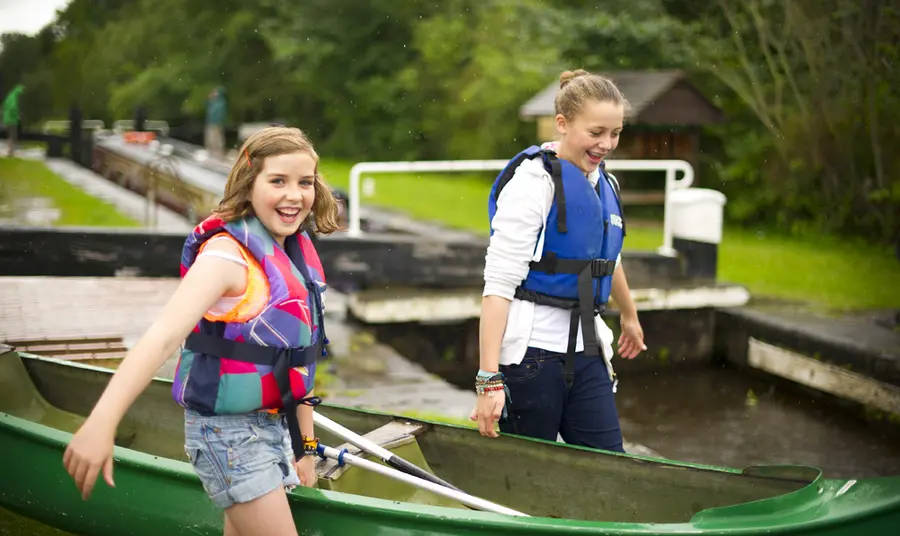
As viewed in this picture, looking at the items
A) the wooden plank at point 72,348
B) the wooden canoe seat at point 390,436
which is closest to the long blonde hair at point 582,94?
the wooden canoe seat at point 390,436

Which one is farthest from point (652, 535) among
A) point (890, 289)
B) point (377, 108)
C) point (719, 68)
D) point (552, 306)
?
point (377, 108)

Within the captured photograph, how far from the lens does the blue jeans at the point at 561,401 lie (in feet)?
9.89

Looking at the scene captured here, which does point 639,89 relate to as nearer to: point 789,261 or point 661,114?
point 661,114

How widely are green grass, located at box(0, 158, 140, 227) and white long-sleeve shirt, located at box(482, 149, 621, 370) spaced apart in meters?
11.2

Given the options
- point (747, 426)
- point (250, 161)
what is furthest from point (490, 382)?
point (747, 426)

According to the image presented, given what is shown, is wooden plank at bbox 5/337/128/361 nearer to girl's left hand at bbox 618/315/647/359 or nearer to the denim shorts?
girl's left hand at bbox 618/315/647/359

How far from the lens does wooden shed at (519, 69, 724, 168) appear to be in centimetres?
1345

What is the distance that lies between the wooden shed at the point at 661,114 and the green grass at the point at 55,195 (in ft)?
20.3

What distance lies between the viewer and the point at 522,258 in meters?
2.93

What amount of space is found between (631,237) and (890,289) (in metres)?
3.22

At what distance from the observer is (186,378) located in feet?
8.11

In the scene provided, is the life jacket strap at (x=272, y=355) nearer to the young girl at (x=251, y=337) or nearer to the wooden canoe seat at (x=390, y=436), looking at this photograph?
the young girl at (x=251, y=337)

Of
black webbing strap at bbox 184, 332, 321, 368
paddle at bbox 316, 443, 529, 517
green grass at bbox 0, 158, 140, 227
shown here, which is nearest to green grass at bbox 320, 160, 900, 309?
green grass at bbox 0, 158, 140, 227

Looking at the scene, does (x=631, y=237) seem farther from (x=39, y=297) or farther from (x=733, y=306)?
(x=39, y=297)
